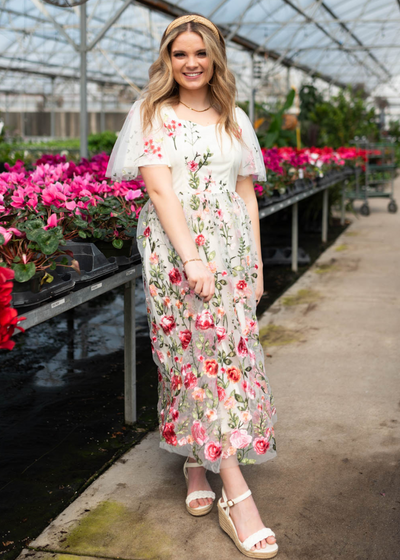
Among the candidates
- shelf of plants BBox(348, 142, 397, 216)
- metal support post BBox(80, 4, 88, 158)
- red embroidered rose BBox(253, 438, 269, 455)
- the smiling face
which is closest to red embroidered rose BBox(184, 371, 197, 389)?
red embroidered rose BBox(253, 438, 269, 455)

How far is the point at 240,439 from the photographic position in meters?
1.74

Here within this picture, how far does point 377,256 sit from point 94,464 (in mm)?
4289

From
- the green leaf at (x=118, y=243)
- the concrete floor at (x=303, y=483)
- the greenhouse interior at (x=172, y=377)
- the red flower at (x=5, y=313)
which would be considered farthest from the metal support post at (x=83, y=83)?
the red flower at (x=5, y=313)

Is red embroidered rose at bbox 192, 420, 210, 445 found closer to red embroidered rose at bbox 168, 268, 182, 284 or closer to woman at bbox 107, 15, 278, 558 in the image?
woman at bbox 107, 15, 278, 558

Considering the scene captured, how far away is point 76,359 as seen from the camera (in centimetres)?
328

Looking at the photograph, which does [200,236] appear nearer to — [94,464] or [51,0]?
[94,464]

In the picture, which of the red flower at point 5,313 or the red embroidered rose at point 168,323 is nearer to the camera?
the red flower at point 5,313

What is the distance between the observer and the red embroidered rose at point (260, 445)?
178 cm

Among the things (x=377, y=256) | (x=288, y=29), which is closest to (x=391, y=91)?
(x=288, y=29)

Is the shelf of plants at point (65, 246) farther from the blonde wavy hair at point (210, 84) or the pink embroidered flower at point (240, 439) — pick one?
the pink embroidered flower at point (240, 439)

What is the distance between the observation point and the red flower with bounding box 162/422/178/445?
180 cm

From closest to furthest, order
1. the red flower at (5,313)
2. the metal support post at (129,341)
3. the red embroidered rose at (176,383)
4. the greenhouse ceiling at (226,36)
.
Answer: the red flower at (5,313) → the red embroidered rose at (176,383) → the metal support post at (129,341) → the greenhouse ceiling at (226,36)

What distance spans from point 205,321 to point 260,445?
1.25ft

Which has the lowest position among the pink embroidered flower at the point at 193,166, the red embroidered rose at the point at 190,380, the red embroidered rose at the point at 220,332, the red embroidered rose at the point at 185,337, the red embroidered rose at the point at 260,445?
the red embroidered rose at the point at 260,445
